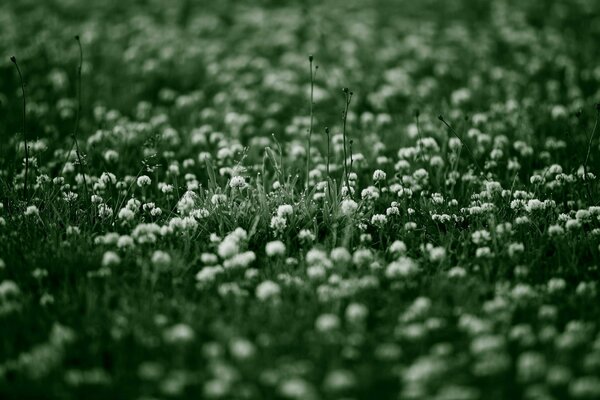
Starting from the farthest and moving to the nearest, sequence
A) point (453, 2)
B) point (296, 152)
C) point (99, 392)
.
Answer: point (453, 2) < point (296, 152) < point (99, 392)

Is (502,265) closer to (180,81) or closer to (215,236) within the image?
(215,236)

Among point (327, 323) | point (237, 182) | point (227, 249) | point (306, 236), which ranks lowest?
point (327, 323)

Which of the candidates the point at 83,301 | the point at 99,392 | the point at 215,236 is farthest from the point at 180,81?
the point at 99,392

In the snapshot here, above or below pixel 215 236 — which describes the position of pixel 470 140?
above

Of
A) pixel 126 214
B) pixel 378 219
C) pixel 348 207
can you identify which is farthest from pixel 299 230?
pixel 126 214

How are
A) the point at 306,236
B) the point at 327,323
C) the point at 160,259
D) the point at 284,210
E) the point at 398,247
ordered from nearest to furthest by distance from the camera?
the point at 327,323 → the point at 160,259 → the point at 398,247 → the point at 306,236 → the point at 284,210

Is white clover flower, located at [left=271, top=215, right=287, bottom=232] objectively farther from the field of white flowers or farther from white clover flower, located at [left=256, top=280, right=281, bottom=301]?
white clover flower, located at [left=256, top=280, right=281, bottom=301]

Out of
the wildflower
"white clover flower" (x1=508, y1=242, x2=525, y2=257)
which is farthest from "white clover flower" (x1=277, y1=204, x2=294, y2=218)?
"white clover flower" (x1=508, y1=242, x2=525, y2=257)

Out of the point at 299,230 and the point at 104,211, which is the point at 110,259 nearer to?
the point at 104,211
